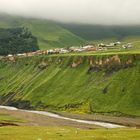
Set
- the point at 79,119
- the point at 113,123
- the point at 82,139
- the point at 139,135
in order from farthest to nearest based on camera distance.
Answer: the point at 79,119 < the point at 113,123 < the point at 139,135 < the point at 82,139

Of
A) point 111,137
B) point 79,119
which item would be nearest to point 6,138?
point 111,137

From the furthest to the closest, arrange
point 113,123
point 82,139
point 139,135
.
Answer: point 113,123 < point 139,135 < point 82,139

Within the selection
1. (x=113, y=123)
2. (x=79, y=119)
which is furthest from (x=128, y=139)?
(x=79, y=119)

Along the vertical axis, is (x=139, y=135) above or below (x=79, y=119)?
above

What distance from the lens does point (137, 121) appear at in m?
188

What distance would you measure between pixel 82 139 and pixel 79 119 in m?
120

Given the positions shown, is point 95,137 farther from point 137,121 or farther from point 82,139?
point 137,121

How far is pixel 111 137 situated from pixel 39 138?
1200 centimetres

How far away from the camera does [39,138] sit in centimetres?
7506

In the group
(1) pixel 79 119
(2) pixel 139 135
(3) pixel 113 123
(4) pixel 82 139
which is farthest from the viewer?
(1) pixel 79 119

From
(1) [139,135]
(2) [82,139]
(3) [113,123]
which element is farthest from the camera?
(3) [113,123]

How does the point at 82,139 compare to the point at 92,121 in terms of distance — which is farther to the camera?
the point at 92,121

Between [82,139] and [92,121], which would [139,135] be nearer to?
[82,139]

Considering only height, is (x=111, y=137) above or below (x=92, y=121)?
above
